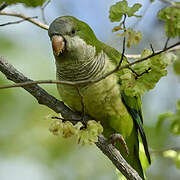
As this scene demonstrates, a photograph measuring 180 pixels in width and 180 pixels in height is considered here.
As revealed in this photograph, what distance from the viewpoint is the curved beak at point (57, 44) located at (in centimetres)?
286

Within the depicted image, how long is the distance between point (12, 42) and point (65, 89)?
2.75 m

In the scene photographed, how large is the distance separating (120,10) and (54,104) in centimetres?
105

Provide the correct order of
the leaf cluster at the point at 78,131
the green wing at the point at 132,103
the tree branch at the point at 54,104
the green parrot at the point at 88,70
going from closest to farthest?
1. the leaf cluster at the point at 78,131
2. the tree branch at the point at 54,104
3. the green parrot at the point at 88,70
4. the green wing at the point at 132,103

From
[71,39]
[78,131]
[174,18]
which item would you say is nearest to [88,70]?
[71,39]

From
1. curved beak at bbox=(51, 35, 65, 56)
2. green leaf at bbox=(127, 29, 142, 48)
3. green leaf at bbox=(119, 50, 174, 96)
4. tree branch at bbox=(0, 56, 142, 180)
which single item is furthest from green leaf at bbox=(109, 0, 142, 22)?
tree branch at bbox=(0, 56, 142, 180)

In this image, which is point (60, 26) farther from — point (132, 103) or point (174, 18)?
point (174, 18)

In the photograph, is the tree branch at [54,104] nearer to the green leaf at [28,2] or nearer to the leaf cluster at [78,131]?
the leaf cluster at [78,131]

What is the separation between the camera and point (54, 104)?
9.70 feet

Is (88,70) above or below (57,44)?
below

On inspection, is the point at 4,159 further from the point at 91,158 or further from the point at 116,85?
the point at 116,85

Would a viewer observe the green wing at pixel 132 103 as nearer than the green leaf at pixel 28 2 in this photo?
No

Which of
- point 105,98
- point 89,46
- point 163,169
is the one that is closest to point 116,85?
point 105,98

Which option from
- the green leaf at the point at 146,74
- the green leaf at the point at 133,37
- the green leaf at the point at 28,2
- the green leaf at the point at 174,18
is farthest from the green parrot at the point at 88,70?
the green leaf at the point at 174,18

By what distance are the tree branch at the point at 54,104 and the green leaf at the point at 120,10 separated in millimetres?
931
